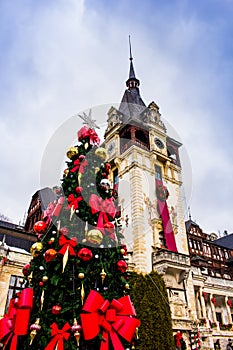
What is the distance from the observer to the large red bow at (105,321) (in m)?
4.51

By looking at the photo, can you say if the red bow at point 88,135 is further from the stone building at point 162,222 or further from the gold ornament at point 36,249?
the stone building at point 162,222

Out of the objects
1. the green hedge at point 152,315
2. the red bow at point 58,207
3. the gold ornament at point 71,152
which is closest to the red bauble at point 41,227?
the red bow at point 58,207

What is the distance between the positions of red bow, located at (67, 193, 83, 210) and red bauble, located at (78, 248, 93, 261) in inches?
42.5

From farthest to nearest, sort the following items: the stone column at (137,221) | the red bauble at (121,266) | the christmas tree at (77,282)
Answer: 1. the stone column at (137,221)
2. the red bauble at (121,266)
3. the christmas tree at (77,282)

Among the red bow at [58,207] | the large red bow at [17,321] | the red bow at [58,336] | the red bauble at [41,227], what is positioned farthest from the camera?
the red bow at [58,207]

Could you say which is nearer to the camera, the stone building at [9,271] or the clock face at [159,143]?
the stone building at [9,271]

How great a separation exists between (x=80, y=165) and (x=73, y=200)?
100 cm

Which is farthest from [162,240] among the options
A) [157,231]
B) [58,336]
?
[58,336]

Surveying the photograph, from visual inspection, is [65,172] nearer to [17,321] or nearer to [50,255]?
[50,255]

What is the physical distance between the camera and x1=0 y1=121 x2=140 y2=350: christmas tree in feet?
15.1

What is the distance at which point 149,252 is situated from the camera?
69.3ft

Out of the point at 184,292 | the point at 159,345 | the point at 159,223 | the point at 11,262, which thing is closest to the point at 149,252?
the point at 159,223

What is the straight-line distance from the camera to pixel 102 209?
6.14 meters

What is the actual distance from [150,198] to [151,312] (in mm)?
9253
